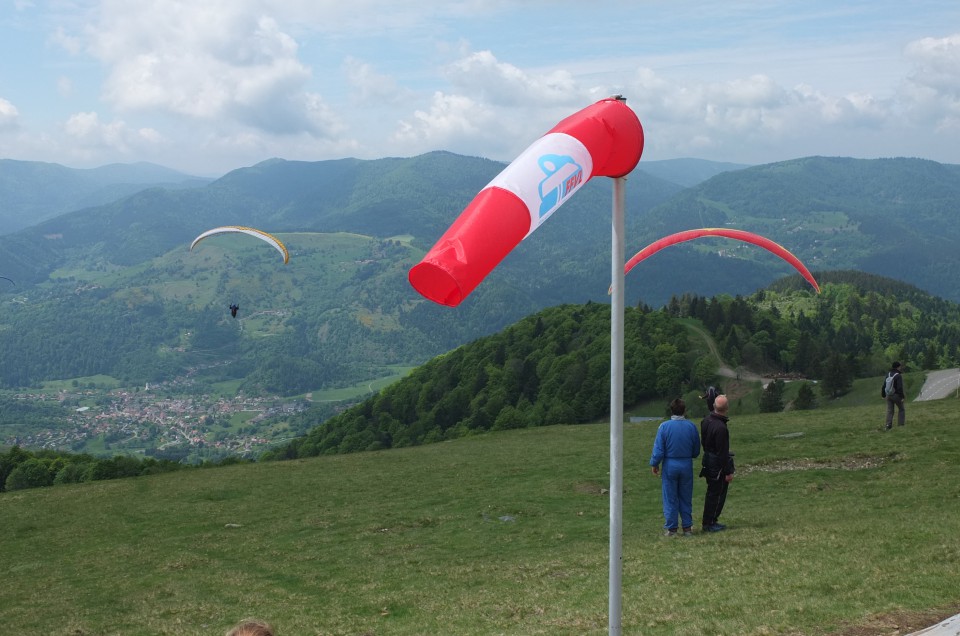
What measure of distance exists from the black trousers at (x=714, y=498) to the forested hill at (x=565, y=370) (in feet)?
215

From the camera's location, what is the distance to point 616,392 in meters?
7.22

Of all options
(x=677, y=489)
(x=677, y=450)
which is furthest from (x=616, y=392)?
(x=677, y=489)

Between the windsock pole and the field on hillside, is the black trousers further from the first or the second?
the windsock pole

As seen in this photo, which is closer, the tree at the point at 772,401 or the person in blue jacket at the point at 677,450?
the person in blue jacket at the point at 677,450

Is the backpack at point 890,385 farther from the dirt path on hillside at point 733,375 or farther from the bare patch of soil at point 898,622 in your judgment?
the dirt path on hillside at point 733,375

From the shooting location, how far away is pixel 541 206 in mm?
5703

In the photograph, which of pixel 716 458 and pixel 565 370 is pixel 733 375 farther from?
pixel 716 458

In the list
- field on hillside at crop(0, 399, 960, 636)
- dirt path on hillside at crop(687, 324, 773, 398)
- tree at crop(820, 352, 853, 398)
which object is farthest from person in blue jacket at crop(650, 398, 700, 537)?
dirt path on hillside at crop(687, 324, 773, 398)

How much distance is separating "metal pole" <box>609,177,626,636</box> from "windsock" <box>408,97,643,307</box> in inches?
16.8

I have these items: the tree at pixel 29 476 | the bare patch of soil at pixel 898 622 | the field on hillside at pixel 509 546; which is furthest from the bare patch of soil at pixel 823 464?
the tree at pixel 29 476

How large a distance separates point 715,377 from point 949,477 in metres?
77.9

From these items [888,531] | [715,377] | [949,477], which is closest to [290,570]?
[888,531]

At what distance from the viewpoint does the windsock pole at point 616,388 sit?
689cm

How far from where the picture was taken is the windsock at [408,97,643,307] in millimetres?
5129
